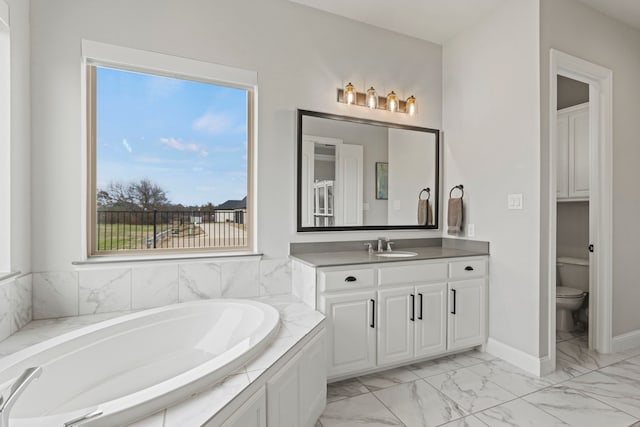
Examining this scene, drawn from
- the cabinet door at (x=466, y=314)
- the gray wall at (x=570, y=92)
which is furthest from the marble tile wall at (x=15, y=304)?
the gray wall at (x=570, y=92)

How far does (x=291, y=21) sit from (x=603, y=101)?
2.63 metres

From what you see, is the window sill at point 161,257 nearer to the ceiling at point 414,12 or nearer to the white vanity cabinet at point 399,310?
the white vanity cabinet at point 399,310

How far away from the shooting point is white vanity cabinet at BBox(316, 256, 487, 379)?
2172 mm

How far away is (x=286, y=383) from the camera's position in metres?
1.48

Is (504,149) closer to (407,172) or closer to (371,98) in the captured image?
(407,172)

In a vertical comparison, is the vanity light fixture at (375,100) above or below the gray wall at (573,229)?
above

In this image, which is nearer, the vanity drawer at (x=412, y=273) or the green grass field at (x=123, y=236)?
the green grass field at (x=123, y=236)

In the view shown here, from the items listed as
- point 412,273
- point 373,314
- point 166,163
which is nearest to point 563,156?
point 412,273

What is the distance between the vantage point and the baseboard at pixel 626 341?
277 centimetres

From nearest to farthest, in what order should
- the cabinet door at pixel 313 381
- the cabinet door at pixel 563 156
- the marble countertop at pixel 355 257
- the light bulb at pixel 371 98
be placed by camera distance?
the cabinet door at pixel 313 381, the marble countertop at pixel 355 257, the light bulb at pixel 371 98, the cabinet door at pixel 563 156

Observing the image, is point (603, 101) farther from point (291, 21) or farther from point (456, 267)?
point (291, 21)

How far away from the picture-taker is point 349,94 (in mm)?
2748

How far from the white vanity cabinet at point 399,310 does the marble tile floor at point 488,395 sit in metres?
0.13

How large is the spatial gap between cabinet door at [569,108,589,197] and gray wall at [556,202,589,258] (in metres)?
0.35
